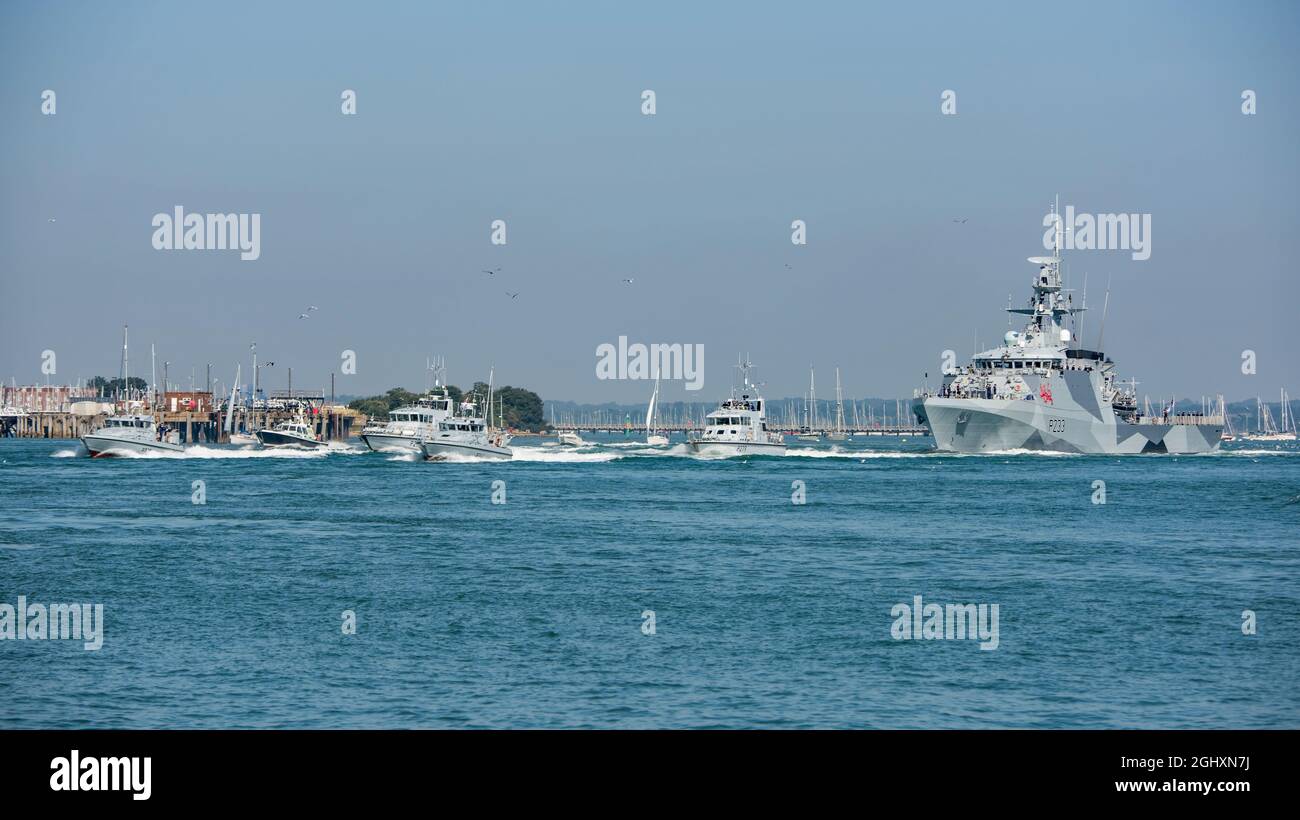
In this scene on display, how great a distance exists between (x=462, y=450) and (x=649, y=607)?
88633 mm

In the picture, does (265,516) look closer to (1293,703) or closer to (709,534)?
(709,534)

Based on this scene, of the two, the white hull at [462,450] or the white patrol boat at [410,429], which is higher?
the white patrol boat at [410,429]

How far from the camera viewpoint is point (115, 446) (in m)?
124

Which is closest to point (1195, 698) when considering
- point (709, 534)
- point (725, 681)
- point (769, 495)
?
point (725, 681)

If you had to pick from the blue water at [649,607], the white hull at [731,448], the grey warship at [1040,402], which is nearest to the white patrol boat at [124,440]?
the white hull at [731,448]

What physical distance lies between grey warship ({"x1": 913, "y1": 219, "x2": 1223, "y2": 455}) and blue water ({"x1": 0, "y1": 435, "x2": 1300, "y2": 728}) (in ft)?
171

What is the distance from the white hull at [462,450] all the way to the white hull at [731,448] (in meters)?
19.6

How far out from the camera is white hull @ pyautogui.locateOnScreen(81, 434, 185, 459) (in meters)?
124

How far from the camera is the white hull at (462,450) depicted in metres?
118

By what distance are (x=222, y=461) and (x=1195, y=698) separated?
109375mm

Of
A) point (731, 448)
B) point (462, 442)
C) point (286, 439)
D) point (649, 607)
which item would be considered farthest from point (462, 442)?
point (649, 607)

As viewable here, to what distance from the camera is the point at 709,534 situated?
175 feet

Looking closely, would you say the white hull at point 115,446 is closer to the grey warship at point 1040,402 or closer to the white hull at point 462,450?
the white hull at point 462,450

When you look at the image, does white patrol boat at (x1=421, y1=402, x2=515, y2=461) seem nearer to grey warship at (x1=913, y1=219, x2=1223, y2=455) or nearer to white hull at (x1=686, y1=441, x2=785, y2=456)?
white hull at (x1=686, y1=441, x2=785, y2=456)
